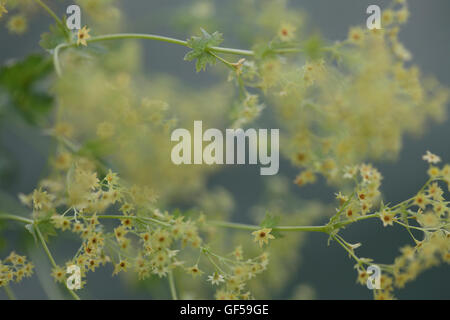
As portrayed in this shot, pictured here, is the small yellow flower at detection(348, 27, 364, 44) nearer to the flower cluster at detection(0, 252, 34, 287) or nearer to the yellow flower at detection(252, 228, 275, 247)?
the yellow flower at detection(252, 228, 275, 247)

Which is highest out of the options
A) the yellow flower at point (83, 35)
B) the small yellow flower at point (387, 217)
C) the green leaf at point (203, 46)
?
the yellow flower at point (83, 35)

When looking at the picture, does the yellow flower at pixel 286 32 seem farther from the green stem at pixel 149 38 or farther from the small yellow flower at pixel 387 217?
the small yellow flower at pixel 387 217

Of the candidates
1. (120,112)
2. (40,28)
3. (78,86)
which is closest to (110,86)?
(120,112)

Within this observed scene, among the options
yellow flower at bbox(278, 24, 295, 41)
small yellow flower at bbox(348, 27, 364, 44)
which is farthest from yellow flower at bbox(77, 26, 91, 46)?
small yellow flower at bbox(348, 27, 364, 44)

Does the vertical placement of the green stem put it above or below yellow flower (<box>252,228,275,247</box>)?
above

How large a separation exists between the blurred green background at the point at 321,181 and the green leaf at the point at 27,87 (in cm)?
20

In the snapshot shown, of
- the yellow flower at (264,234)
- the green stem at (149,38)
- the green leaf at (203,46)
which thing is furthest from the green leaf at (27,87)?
the yellow flower at (264,234)

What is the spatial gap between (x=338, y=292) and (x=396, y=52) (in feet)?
2.02

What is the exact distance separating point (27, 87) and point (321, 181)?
72 cm

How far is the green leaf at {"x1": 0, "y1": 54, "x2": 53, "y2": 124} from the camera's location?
673 mm

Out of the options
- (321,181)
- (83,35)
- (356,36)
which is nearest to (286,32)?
(356,36)

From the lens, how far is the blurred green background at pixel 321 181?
98 centimetres

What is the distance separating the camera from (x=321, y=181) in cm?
114

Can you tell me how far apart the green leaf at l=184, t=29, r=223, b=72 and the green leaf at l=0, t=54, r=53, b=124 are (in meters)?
0.27
